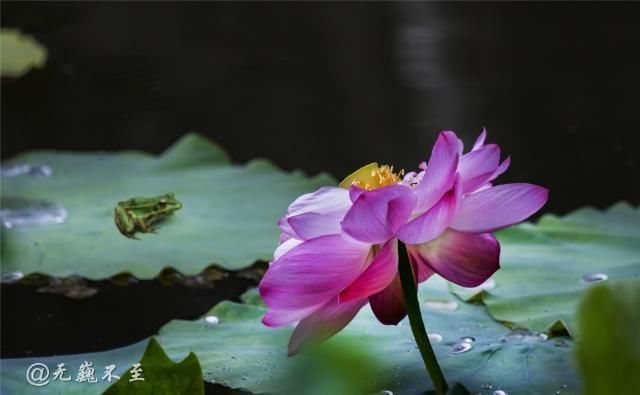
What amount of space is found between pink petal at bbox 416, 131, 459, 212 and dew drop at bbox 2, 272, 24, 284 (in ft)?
2.31

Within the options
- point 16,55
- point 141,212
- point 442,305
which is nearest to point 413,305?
point 442,305

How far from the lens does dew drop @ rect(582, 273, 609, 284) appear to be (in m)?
0.96

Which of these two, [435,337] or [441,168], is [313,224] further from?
[435,337]

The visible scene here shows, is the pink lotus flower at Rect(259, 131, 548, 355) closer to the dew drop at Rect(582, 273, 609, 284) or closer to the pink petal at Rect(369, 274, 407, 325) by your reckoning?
the pink petal at Rect(369, 274, 407, 325)

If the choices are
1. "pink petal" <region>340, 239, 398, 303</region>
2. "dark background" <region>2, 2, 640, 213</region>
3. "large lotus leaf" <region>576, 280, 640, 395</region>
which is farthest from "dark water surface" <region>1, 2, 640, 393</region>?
"large lotus leaf" <region>576, 280, 640, 395</region>

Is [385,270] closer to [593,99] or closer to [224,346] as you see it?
[224,346]

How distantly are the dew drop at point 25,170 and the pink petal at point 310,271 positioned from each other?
3.29ft

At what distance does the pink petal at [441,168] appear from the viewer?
1.94 feet

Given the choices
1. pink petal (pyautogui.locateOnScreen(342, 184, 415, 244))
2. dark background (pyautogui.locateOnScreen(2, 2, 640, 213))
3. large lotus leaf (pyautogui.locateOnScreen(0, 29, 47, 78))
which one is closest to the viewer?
pink petal (pyautogui.locateOnScreen(342, 184, 415, 244))

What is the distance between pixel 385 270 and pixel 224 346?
0.99 feet

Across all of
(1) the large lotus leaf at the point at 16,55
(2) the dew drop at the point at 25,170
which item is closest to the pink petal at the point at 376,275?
(2) the dew drop at the point at 25,170

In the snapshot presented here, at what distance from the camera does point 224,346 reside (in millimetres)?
861

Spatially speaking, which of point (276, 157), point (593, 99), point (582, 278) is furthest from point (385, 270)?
point (593, 99)

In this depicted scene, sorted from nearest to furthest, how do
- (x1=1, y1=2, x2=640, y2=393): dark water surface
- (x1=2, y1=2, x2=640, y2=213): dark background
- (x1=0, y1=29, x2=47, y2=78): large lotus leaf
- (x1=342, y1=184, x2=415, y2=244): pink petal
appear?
(x1=342, y1=184, x2=415, y2=244): pink petal < (x1=1, y1=2, x2=640, y2=393): dark water surface < (x1=2, y1=2, x2=640, y2=213): dark background < (x1=0, y1=29, x2=47, y2=78): large lotus leaf
